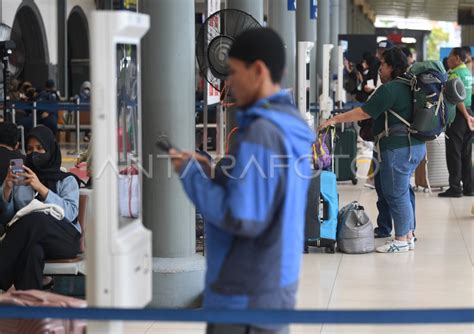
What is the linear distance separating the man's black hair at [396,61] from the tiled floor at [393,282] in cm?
148

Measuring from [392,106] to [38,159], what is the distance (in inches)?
119

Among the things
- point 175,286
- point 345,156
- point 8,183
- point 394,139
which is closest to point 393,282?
point 394,139

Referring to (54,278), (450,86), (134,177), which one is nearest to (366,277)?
(450,86)

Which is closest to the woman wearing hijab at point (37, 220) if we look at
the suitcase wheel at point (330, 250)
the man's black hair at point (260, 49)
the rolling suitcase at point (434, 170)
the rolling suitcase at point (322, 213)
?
the rolling suitcase at point (322, 213)

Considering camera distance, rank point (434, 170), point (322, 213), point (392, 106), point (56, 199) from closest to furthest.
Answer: point (56, 199) < point (392, 106) < point (322, 213) < point (434, 170)

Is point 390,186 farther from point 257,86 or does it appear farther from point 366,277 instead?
point 257,86

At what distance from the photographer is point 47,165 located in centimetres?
593

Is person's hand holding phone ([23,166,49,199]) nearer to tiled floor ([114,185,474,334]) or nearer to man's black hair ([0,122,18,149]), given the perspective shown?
man's black hair ([0,122,18,149])

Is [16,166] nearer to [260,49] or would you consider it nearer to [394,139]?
[260,49]

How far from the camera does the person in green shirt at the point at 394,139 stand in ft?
25.1

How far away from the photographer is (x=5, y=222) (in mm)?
5922

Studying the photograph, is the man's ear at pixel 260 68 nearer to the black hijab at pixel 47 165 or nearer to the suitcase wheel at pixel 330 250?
the black hijab at pixel 47 165

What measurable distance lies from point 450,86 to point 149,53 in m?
3.03

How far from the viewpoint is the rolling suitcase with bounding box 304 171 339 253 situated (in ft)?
26.5
